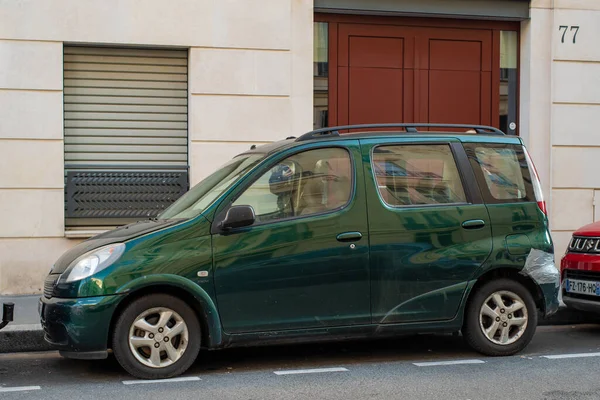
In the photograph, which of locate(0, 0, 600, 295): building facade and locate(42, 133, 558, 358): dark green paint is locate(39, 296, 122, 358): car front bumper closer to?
locate(42, 133, 558, 358): dark green paint

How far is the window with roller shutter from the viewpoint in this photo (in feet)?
38.0

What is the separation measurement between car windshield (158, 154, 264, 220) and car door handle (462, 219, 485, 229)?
172 cm

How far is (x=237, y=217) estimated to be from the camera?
6.83 meters

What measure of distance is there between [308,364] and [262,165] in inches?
65.2

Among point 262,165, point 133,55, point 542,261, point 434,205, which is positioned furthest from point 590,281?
point 133,55

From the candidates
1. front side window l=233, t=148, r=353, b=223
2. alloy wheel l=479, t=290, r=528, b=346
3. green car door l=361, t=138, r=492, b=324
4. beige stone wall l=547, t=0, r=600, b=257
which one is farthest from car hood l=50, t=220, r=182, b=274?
beige stone wall l=547, t=0, r=600, b=257

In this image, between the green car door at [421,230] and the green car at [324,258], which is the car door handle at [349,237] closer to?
the green car at [324,258]

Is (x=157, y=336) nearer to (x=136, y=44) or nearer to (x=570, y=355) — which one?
(x=570, y=355)

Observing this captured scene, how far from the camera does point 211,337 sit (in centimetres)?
685

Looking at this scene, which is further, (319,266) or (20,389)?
(319,266)

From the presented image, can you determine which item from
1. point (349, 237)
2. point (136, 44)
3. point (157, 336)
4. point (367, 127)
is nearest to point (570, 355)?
point (349, 237)

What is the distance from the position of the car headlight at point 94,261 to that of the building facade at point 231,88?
15.6ft

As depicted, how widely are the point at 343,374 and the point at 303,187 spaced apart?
57.8 inches

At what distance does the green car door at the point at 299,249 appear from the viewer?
6875 millimetres
